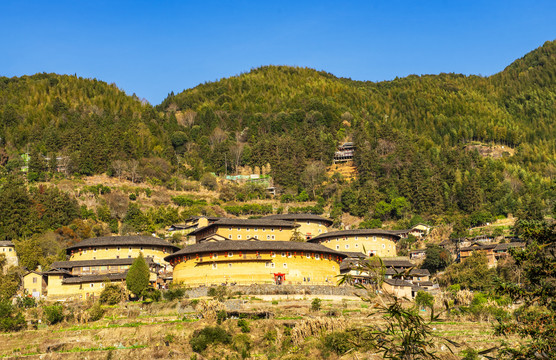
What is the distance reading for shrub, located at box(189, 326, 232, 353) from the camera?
39.9 metres

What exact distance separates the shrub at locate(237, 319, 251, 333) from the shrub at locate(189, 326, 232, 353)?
123 centimetres

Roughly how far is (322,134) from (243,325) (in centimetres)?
8443

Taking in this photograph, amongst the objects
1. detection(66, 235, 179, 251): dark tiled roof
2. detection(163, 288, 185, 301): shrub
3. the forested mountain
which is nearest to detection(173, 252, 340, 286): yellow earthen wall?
detection(163, 288, 185, 301): shrub

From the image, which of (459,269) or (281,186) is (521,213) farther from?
(281,186)

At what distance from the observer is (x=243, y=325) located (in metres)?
42.3

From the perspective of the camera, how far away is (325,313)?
150 feet

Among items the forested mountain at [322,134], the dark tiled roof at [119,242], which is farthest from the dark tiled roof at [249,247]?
the forested mountain at [322,134]

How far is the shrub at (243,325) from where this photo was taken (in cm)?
4197

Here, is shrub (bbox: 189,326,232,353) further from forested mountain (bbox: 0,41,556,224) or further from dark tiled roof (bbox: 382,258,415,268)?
forested mountain (bbox: 0,41,556,224)

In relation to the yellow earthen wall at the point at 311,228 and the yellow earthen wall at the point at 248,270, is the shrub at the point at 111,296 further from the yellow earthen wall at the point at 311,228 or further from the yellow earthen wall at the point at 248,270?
the yellow earthen wall at the point at 311,228

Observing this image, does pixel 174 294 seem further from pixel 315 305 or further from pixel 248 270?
pixel 315 305

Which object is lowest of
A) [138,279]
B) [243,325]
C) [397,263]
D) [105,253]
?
[397,263]

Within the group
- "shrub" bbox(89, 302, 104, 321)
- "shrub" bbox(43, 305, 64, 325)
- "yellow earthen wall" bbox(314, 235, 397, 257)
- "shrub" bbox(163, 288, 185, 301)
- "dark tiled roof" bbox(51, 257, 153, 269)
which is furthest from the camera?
"yellow earthen wall" bbox(314, 235, 397, 257)

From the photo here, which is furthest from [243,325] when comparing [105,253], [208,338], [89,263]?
[105,253]
